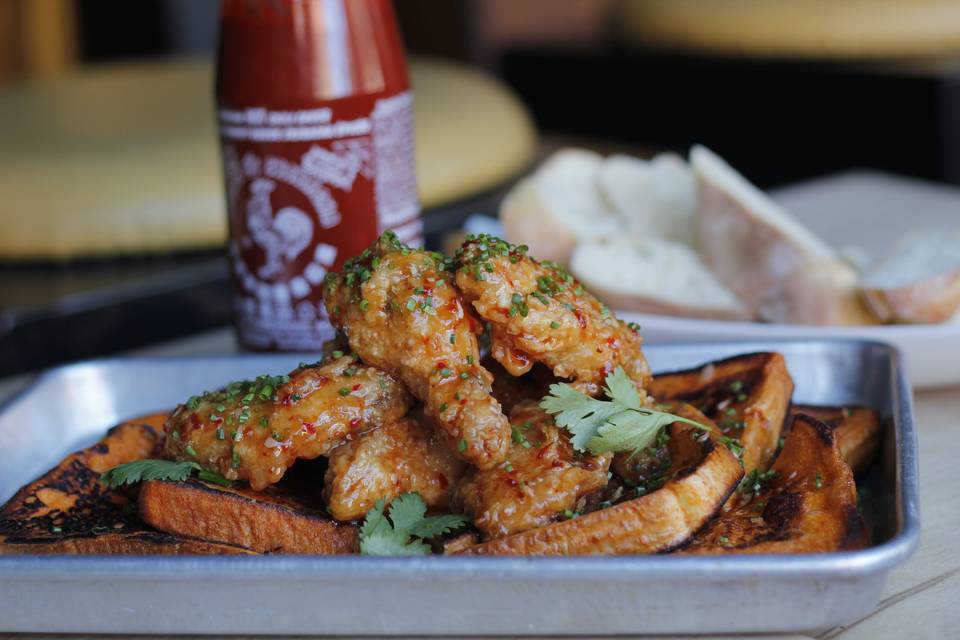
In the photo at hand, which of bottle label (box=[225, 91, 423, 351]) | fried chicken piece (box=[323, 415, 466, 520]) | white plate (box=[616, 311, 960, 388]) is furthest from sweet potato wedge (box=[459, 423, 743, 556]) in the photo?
bottle label (box=[225, 91, 423, 351])

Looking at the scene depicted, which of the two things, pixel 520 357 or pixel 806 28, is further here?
pixel 806 28

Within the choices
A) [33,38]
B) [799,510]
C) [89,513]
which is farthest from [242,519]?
[33,38]

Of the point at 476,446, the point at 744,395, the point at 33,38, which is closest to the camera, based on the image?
the point at 476,446

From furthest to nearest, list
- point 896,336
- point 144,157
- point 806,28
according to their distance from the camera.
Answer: point 806,28, point 144,157, point 896,336

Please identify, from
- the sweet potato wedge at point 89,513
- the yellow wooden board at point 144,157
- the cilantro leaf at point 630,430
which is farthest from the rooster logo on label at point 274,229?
the yellow wooden board at point 144,157

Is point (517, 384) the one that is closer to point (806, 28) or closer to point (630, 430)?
point (630, 430)

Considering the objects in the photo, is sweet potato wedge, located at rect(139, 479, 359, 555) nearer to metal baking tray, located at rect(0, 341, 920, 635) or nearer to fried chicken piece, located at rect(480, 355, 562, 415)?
metal baking tray, located at rect(0, 341, 920, 635)

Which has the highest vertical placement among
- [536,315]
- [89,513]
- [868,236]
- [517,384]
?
[536,315]
